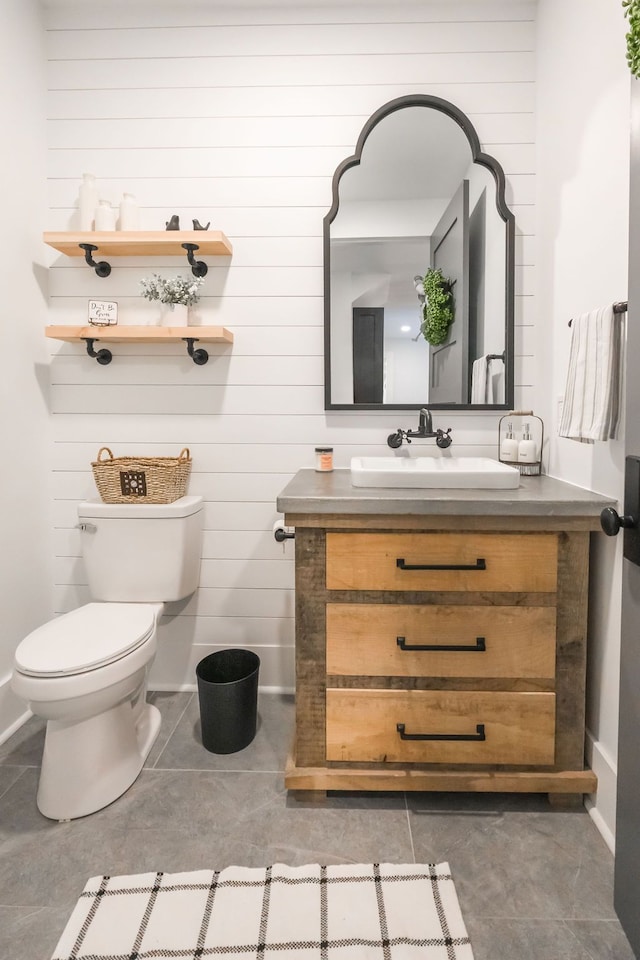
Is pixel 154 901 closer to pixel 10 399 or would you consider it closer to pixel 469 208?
pixel 10 399

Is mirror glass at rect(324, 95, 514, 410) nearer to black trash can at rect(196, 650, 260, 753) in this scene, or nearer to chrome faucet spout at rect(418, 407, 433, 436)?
chrome faucet spout at rect(418, 407, 433, 436)

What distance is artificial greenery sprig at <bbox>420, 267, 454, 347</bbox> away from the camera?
2057 mm

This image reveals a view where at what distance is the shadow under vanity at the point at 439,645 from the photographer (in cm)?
151

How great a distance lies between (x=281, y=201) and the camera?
2111mm

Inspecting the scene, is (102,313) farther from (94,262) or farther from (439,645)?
(439,645)

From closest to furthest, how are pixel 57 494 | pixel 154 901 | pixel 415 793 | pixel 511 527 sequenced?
pixel 154 901 < pixel 511 527 < pixel 415 793 < pixel 57 494

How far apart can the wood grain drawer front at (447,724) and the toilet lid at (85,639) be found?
64cm

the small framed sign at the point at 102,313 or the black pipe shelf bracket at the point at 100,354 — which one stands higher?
the small framed sign at the point at 102,313

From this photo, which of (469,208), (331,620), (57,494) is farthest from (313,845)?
(469,208)

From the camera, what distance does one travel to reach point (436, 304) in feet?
6.77

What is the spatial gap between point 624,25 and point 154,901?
8.13 ft

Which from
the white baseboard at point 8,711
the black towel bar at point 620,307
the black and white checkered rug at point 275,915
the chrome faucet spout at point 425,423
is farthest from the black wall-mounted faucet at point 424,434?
the white baseboard at point 8,711

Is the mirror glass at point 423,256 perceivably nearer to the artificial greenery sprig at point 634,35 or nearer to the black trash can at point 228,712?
the artificial greenery sprig at point 634,35

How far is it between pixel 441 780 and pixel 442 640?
0.42 metres
